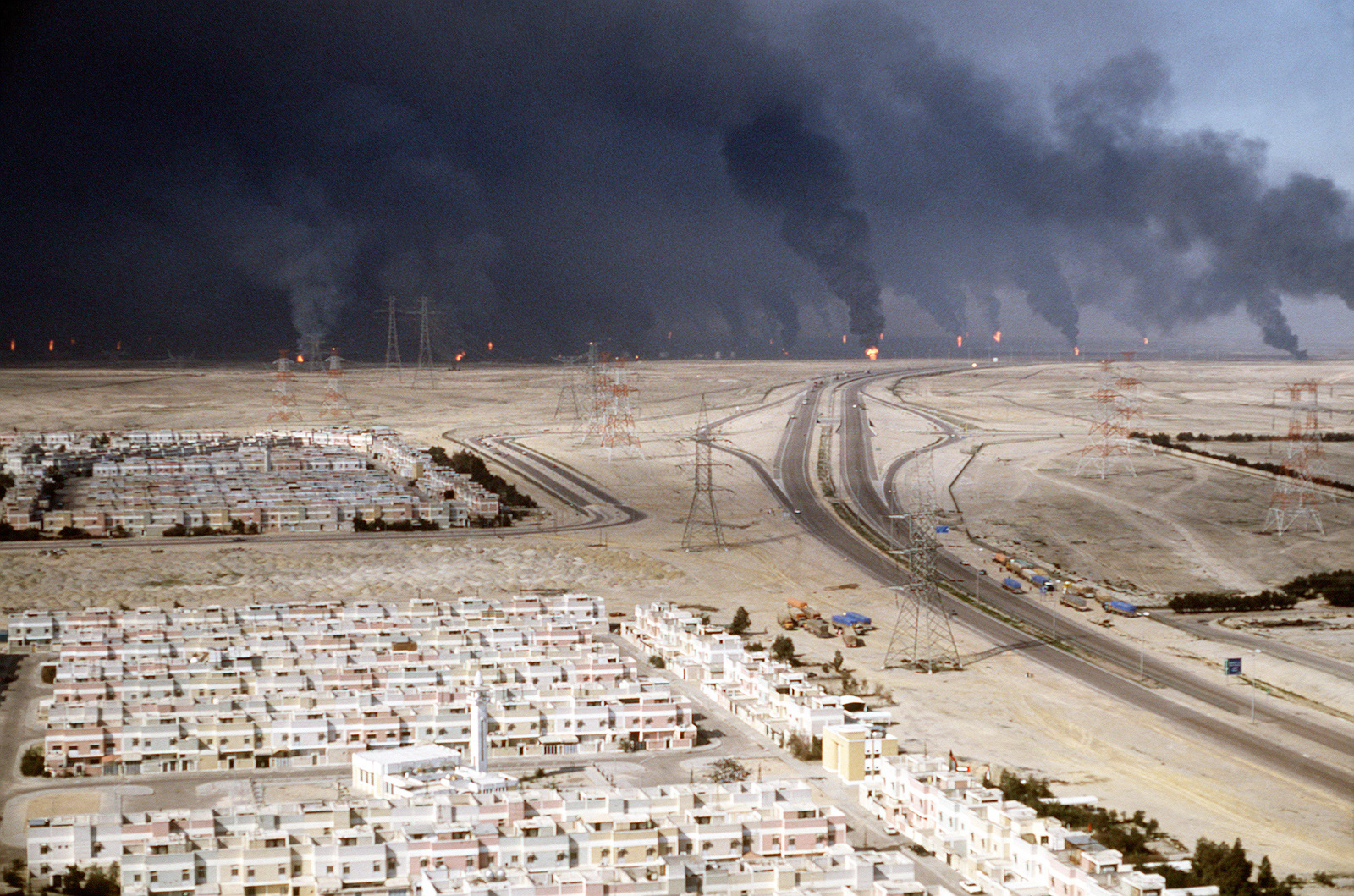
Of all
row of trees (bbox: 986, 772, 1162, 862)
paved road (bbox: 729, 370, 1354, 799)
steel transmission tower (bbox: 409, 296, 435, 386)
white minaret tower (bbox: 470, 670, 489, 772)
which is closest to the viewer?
row of trees (bbox: 986, 772, 1162, 862)

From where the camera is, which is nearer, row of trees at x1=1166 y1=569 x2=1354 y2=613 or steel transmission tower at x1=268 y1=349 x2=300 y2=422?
row of trees at x1=1166 y1=569 x2=1354 y2=613

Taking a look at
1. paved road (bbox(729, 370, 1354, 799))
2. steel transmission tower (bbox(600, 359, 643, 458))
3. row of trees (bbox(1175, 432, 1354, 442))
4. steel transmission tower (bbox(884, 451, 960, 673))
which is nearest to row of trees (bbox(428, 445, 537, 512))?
steel transmission tower (bbox(600, 359, 643, 458))

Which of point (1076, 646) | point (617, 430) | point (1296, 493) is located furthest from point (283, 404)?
point (1076, 646)

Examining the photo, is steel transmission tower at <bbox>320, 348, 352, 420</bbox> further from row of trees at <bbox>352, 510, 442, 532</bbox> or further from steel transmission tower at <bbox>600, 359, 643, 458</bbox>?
row of trees at <bbox>352, 510, 442, 532</bbox>

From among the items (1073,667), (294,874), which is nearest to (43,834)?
(294,874)

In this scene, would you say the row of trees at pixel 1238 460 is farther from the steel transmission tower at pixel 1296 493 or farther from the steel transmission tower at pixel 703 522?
the steel transmission tower at pixel 703 522

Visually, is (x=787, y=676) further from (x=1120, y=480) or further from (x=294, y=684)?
(x=1120, y=480)

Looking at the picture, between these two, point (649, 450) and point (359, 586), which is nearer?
point (359, 586)
